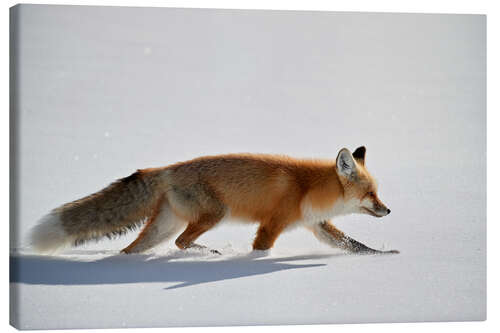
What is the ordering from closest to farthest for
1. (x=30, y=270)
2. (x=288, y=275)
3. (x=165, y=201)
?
(x=30, y=270), (x=288, y=275), (x=165, y=201)

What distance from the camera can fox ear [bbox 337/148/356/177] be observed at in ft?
23.4

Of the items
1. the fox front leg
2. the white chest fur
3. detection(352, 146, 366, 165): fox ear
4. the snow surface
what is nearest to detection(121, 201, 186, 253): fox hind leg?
the snow surface

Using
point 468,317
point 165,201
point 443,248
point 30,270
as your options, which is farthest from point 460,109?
point 30,270

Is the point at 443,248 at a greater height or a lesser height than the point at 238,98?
lesser

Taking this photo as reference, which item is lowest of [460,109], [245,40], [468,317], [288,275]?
[468,317]

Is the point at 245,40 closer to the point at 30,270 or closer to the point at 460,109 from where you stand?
the point at 460,109

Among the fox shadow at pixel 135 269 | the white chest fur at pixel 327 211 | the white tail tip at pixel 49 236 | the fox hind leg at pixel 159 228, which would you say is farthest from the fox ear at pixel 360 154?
the white tail tip at pixel 49 236

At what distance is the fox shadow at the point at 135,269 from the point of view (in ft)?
20.6

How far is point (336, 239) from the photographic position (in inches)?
293

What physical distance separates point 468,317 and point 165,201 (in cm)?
312

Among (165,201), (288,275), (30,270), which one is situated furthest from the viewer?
(165,201)

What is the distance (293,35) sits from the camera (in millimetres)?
7227

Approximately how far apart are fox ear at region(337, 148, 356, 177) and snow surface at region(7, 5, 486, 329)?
0.65 ft

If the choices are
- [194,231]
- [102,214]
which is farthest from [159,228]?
[102,214]
